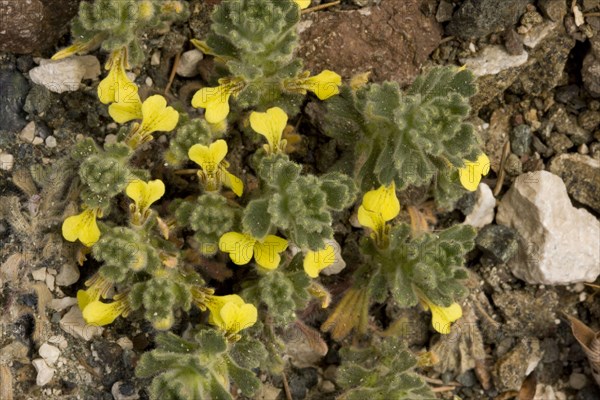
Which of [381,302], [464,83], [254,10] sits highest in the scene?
[254,10]

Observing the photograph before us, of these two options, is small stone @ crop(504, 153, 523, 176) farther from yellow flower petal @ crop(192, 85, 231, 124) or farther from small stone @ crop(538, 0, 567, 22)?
yellow flower petal @ crop(192, 85, 231, 124)

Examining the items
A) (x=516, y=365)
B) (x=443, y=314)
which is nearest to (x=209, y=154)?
(x=443, y=314)

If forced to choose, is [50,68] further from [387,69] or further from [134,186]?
[387,69]

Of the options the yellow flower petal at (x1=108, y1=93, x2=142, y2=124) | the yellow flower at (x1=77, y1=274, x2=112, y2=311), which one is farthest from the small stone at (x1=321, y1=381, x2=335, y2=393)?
the yellow flower petal at (x1=108, y1=93, x2=142, y2=124)

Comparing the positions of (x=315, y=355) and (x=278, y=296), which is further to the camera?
(x=315, y=355)

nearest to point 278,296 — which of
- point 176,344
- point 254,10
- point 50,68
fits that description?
point 176,344

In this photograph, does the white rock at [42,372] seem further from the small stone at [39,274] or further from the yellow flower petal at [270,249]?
the yellow flower petal at [270,249]

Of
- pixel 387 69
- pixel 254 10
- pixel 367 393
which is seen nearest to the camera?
pixel 254 10

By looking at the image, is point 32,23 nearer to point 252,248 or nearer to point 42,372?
point 252,248
